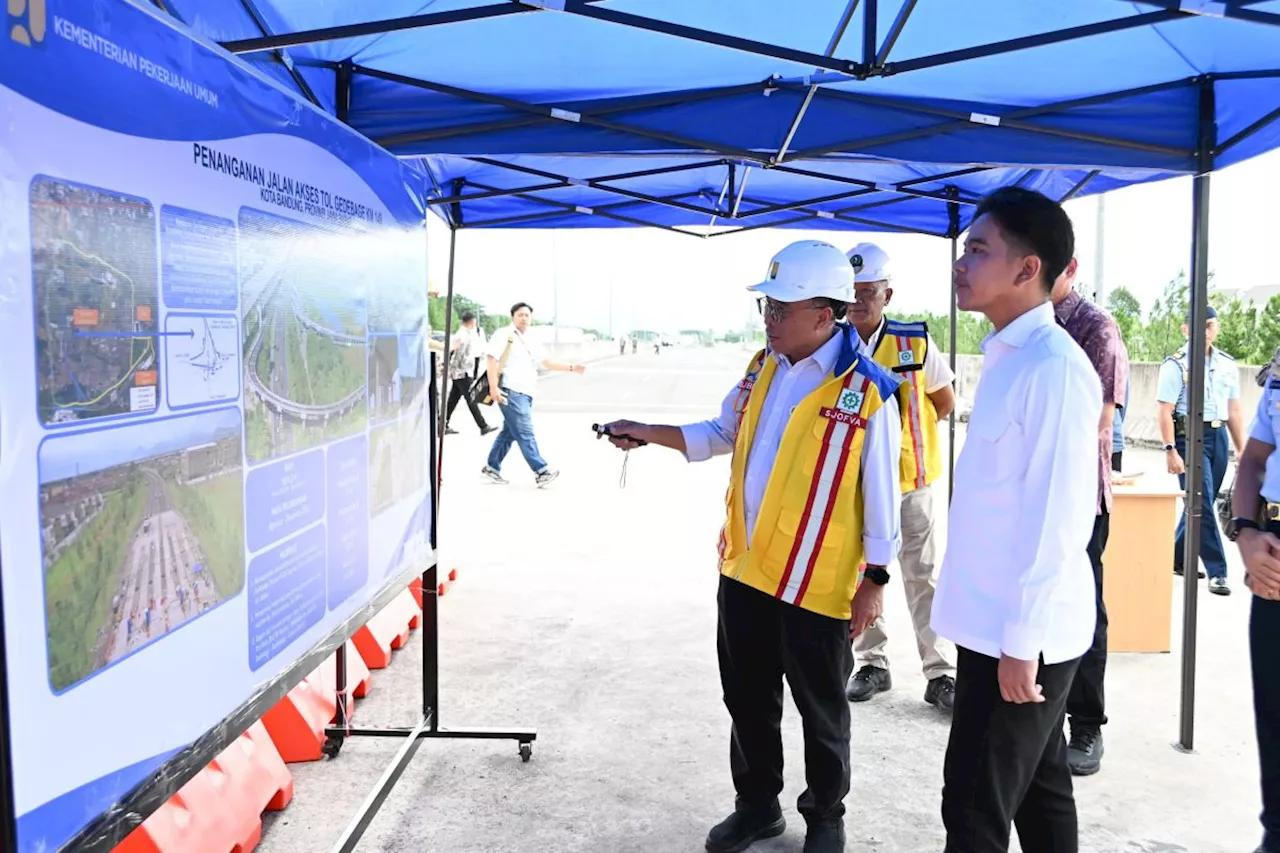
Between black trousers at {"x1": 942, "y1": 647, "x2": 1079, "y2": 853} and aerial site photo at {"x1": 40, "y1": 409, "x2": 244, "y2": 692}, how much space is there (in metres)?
1.66

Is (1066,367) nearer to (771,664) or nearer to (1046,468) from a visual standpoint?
(1046,468)

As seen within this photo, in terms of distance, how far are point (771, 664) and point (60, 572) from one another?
219 cm

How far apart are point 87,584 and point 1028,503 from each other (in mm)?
1827

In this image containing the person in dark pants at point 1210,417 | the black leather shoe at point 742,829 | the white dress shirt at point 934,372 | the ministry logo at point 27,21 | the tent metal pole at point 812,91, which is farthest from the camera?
the person in dark pants at point 1210,417

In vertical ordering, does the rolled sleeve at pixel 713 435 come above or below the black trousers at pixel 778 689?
above

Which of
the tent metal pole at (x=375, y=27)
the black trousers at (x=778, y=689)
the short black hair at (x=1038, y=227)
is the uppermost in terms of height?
the tent metal pole at (x=375, y=27)

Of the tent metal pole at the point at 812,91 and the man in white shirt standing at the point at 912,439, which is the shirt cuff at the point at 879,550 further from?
the tent metal pole at the point at 812,91

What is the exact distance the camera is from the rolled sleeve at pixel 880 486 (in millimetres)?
2875

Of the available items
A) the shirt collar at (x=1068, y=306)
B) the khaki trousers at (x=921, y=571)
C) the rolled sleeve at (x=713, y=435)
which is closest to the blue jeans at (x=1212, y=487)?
the khaki trousers at (x=921, y=571)

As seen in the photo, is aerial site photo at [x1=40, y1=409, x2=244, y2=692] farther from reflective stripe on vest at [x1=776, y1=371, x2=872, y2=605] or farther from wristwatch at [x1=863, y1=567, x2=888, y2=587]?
wristwatch at [x1=863, y1=567, x2=888, y2=587]

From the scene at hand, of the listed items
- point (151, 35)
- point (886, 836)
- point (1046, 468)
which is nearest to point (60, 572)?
point (151, 35)

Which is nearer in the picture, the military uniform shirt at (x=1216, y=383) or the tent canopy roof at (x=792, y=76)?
the tent canopy roof at (x=792, y=76)

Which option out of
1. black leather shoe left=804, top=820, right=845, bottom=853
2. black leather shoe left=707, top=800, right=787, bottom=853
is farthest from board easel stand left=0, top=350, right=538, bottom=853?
black leather shoe left=804, top=820, right=845, bottom=853

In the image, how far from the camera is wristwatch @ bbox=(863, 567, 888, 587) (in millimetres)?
2908
